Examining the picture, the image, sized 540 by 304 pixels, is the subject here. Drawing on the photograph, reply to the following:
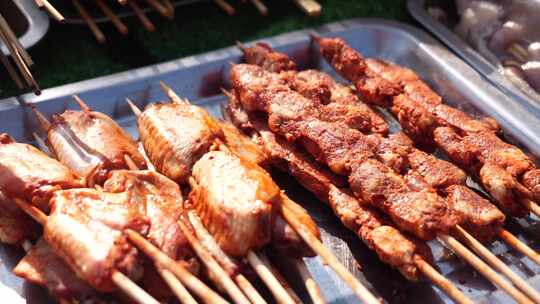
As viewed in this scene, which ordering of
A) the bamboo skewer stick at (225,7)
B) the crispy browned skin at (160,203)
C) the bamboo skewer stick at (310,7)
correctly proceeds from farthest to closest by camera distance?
1. the bamboo skewer stick at (310,7)
2. the bamboo skewer stick at (225,7)
3. the crispy browned skin at (160,203)

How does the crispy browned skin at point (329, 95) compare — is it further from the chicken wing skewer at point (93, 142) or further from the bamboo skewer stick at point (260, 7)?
the chicken wing skewer at point (93, 142)

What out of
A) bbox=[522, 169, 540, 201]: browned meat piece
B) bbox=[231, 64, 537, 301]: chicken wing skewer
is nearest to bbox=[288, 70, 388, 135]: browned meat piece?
bbox=[231, 64, 537, 301]: chicken wing skewer

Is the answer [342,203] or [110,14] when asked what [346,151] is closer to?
[342,203]

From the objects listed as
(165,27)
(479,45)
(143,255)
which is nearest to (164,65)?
(165,27)

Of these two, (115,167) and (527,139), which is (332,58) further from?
(115,167)

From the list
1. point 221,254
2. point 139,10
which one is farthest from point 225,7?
point 221,254

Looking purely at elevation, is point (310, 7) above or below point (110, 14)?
above

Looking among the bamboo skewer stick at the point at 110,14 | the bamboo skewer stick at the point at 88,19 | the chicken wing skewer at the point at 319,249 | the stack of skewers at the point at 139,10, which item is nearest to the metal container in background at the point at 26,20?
the stack of skewers at the point at 139,10
